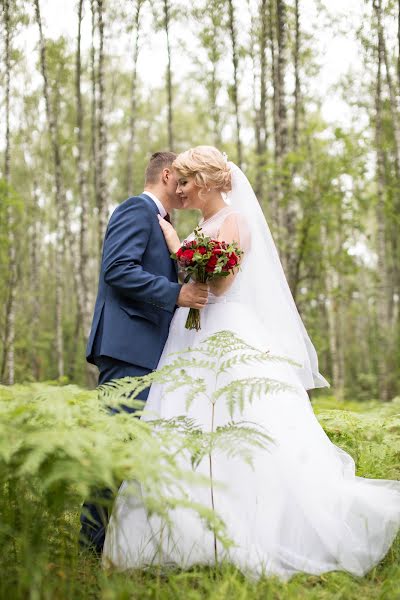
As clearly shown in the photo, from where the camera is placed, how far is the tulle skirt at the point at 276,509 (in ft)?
10.5

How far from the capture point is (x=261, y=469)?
351cm

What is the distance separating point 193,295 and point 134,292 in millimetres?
394

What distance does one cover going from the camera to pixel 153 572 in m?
3.13

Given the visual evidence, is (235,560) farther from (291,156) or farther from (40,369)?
(40,369)

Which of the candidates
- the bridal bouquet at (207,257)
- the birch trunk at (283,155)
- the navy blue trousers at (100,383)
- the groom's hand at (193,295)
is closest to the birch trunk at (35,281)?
the birch trunk at (283,155)

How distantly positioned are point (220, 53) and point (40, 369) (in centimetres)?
1277

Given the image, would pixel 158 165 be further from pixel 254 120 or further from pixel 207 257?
pixel 254 120

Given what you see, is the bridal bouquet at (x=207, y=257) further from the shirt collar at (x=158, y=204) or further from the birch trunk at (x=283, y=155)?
the birch trunk at (x=283, y=155)

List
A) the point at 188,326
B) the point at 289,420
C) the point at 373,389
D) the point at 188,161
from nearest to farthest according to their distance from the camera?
the point at 289,420 → the point at 188,326 → the point at 188,161 → the point at 373,389

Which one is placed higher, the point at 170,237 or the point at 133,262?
the point at 170,237

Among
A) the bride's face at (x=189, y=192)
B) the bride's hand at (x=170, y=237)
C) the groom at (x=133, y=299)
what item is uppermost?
the bride's face at (x=189, y=192)

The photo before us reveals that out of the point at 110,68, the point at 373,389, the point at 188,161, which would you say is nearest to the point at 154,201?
the point at 188,161

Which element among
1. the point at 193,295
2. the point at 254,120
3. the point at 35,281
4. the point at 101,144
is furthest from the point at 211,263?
the point at 35,281

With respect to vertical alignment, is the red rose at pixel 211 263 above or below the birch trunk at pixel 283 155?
below
